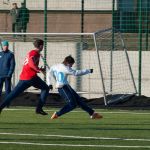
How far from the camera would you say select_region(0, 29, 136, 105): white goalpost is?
27.1m

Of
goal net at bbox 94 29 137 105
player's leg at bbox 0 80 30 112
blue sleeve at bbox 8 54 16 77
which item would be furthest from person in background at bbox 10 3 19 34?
player's leg at bbox 0 80 30 112

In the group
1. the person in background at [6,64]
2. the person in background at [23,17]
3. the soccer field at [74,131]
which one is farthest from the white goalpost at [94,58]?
the soccer field at [74,131]

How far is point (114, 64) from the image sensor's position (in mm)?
27422

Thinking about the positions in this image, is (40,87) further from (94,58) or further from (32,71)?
(94,58)

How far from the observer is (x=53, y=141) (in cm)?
1556

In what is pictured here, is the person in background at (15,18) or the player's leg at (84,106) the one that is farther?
the person in background at (15,18)

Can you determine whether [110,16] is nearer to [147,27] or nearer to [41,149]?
[147,27]

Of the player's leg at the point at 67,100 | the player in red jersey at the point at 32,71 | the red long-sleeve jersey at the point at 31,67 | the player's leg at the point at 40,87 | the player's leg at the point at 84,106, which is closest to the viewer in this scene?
the player's leg at the point at 67,100

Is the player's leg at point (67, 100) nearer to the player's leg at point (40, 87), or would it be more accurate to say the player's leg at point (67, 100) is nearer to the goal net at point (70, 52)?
the player's leg at point (40, 87)

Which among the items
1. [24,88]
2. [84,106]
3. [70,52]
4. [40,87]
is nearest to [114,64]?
[70,52]

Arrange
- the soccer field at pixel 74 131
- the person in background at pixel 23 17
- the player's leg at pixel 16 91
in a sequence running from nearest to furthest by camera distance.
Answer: the soccer field at pixel 74 131
the player's leg at pixel 16 91
the person in background at pixel 23 17

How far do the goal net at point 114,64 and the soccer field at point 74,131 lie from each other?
4.18 meters

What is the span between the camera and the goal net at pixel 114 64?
89.3 ft

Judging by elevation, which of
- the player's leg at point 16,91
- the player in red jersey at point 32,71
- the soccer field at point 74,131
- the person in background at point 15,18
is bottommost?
the soccer field at point 74,131
